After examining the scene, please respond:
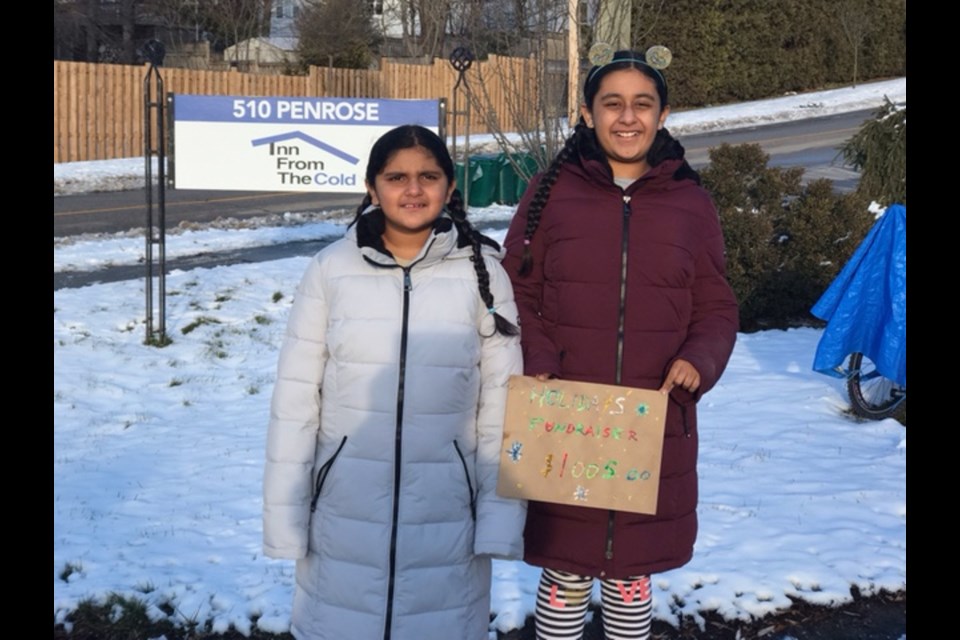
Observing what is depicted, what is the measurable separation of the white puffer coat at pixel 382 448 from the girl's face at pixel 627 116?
0.53m

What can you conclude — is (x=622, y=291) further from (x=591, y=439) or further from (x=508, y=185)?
(x=508, y=185)

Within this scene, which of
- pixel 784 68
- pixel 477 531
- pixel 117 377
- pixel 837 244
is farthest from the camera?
pixel 784 68

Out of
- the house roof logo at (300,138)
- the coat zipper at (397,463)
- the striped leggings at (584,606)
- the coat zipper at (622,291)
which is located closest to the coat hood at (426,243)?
the coat zipper at (397,463)

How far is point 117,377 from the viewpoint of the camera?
309 inches

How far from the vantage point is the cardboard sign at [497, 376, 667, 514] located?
3.12m

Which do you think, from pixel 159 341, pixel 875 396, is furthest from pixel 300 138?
pixel 875 396

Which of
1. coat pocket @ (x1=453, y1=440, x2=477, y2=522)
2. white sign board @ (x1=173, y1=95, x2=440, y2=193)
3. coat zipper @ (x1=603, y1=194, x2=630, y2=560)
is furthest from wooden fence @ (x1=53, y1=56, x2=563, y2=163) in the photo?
coat pocket @ (x1=453, y1=440, x2=477, y2=522)

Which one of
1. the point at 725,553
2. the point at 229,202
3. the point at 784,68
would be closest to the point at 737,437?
the point at 725,553

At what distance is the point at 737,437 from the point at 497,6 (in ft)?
36.2

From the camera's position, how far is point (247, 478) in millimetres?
5832

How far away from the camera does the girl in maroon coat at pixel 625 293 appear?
10.6 ft

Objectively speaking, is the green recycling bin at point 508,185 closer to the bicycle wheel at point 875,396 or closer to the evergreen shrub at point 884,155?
the evergreen shrub at point 884,155

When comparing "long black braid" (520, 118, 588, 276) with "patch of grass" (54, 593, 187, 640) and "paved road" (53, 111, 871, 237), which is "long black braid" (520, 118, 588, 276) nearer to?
"patch of grass" (54, 593, 187, 640)
